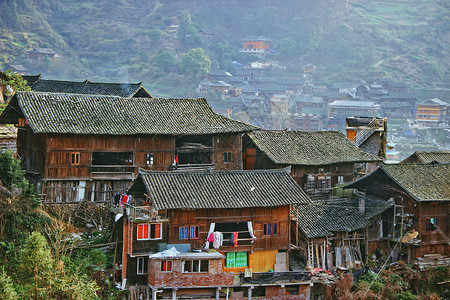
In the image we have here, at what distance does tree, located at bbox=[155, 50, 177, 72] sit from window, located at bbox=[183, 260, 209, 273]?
7787 centimetres

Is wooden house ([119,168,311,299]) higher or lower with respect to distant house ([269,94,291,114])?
lower

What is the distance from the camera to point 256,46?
120 meters

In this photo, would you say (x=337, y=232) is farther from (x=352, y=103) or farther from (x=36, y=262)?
(x=352, y=103)

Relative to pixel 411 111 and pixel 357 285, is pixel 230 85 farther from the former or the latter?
pixel 357 285

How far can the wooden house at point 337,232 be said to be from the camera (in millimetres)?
25266

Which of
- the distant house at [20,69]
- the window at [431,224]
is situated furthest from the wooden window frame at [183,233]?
the distant house at [20,69]

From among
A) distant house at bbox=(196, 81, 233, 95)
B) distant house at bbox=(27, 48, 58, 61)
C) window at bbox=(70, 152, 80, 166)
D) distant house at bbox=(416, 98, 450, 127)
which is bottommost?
window at bbox=(70, 152, 80, 166)

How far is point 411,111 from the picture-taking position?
296 ft

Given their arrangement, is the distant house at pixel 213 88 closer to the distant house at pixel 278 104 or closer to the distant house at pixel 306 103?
the distant house at pixel 278 104

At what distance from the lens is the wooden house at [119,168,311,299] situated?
2198cm

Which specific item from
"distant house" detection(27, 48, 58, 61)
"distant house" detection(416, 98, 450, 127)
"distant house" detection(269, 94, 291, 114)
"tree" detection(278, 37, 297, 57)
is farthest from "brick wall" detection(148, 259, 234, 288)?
"tree" detection(278, 37, 297, 57)

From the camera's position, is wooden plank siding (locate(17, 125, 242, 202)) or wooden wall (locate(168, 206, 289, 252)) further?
wooden plank siding (locate(17, 125, 242, 202))

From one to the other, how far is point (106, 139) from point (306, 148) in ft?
35.1

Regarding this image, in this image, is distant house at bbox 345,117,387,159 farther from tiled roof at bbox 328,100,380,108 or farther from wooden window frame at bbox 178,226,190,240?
tiled roof at bbox 328,100,380,108
